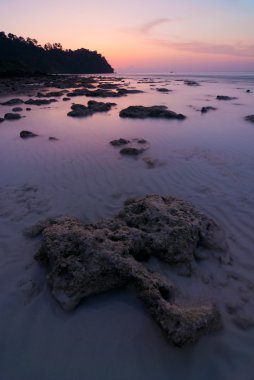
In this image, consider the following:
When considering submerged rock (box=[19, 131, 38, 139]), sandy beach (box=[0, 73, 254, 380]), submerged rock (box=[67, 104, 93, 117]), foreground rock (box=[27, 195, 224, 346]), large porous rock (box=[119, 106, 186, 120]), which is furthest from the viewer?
submerged rock (box=[67, 104, 93, 117])

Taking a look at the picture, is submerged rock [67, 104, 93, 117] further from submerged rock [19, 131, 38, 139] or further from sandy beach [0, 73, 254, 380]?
sandy beach [0, 73, 254, 380]

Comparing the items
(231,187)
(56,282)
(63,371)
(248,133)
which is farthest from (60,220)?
(248,133)

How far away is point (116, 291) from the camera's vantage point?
3.19 metres

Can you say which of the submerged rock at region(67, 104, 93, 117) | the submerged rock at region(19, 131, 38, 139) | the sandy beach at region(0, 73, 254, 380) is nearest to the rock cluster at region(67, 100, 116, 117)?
the submerged rock at region(67, 104, 93, 117)

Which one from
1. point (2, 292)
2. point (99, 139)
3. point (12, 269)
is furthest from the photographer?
point (99, 139)

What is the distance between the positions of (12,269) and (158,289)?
174 cm

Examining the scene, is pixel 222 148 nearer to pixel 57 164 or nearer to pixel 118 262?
pixel 57 164

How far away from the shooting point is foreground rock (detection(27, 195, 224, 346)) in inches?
109

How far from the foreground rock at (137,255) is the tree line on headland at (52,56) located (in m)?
89.4

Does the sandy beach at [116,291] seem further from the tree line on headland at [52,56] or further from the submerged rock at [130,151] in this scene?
the tree line on headland at [52,56]

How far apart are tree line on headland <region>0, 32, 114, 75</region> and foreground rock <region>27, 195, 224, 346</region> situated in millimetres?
89439

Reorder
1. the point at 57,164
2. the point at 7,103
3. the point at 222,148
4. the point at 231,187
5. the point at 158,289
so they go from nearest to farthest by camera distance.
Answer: the point at 158,289 < the point at 231,187 < the point at 57,164 < the point at 222,148 < the point at 7,103

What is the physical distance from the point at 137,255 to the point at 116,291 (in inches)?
21.5

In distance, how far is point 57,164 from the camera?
7406 mm
